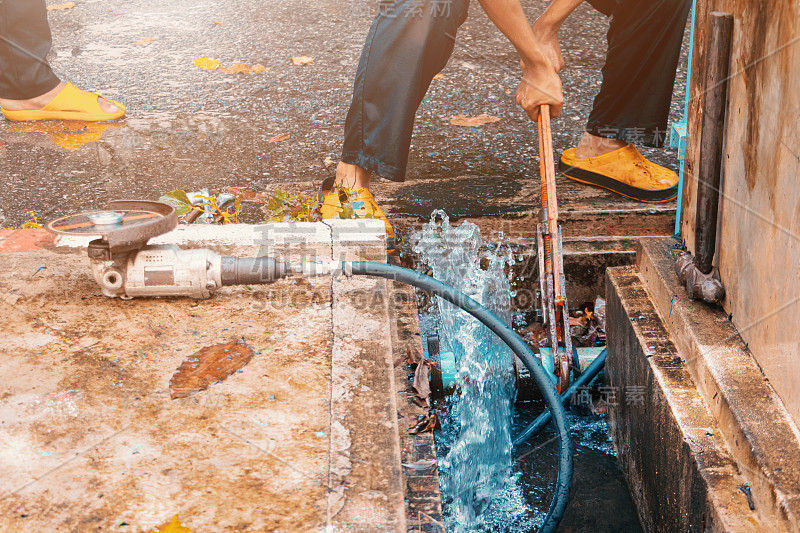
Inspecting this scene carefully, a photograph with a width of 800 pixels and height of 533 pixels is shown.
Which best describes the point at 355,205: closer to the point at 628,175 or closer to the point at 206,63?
the point at 628,175

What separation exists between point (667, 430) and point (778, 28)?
0.88 meters

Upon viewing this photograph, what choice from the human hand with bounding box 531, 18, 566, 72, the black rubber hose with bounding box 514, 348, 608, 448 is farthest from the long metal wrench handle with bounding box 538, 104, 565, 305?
the human hand with bounding box 531, 18, 566, 72

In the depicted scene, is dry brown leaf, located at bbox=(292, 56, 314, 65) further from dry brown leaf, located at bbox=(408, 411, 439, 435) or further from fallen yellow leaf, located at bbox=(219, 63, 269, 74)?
dry brown leaf, located at bbox=(408, 411, 439, 435)

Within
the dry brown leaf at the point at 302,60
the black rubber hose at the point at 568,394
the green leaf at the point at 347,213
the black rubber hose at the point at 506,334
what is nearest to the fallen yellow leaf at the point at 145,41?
the dry brown leaf at the point at 302,60

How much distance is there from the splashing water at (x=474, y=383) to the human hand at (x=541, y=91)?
1.67 ft

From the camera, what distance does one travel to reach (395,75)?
266 centimetres

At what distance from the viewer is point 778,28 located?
1504 millimetres

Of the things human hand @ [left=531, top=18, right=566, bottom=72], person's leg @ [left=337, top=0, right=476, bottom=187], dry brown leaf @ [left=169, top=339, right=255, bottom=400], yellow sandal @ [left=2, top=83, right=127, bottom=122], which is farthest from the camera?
yellow sandal @ [left=2, top=83, right=127, bottom=122]

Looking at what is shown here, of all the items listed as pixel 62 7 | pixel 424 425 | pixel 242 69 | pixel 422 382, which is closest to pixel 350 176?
pixel 422 382

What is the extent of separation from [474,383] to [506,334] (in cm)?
67

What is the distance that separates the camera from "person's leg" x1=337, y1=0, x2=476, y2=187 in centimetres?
261

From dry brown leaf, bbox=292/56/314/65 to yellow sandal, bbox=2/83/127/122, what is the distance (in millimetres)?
1284

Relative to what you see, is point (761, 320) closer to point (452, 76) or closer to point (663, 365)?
point (663, 365)

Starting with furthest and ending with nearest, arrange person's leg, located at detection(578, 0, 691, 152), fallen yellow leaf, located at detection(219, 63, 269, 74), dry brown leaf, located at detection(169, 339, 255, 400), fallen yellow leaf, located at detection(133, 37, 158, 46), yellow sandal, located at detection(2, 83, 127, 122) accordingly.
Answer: fallen yellow leaf, located at detection(133, 37, 158, 46) < fallen yellow leaf, located at detection(219, 63, 269, 74) < yellow sandal, located at detection(2, 83, 127, 122) < person's leg, located at detection(578, 0, 691, 152) < dry brown leaf, located at detection(169, 339, 255, 400)
